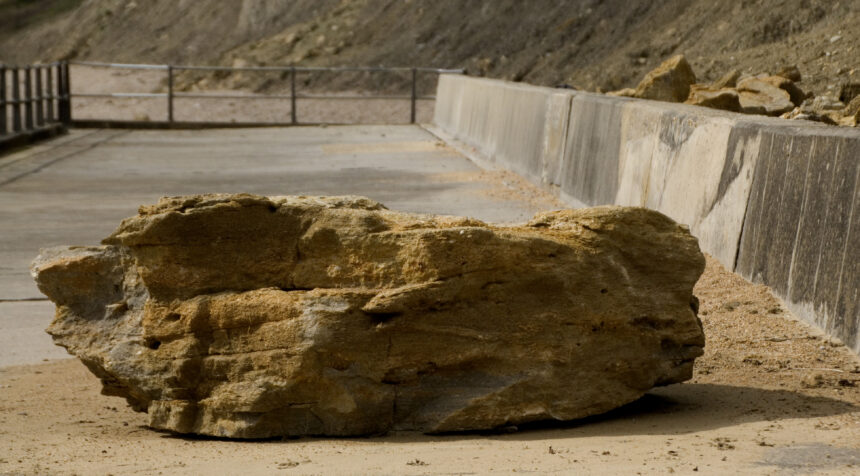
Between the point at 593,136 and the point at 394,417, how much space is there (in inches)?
258

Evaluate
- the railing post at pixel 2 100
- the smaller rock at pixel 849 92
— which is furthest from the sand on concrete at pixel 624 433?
the railing post at pixel 2 100

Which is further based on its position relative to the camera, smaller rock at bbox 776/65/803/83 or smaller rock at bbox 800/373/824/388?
smaller rock at bbox 776/65/803/83

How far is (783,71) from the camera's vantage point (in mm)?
16672

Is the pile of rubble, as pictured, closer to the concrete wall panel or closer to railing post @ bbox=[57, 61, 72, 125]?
the concrete wall panel

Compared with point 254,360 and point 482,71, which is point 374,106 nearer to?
point 482,71

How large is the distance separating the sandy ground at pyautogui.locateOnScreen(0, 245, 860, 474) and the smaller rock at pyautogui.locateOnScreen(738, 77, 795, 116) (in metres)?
7.94

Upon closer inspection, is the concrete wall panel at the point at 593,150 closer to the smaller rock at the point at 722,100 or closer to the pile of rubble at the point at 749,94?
the smaller rock at the point at 722,100

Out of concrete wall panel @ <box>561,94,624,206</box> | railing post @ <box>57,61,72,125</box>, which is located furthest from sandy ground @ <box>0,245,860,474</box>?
railing post @ <box>57,61,72,125</box>

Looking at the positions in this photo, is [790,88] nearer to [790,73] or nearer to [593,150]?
[790,73]

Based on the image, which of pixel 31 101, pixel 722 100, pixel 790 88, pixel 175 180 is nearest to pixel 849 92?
pixel 790 88

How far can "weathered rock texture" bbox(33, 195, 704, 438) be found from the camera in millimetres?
4809

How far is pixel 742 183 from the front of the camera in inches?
271

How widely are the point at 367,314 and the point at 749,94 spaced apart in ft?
34.2

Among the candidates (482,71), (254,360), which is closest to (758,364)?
(254,360)
